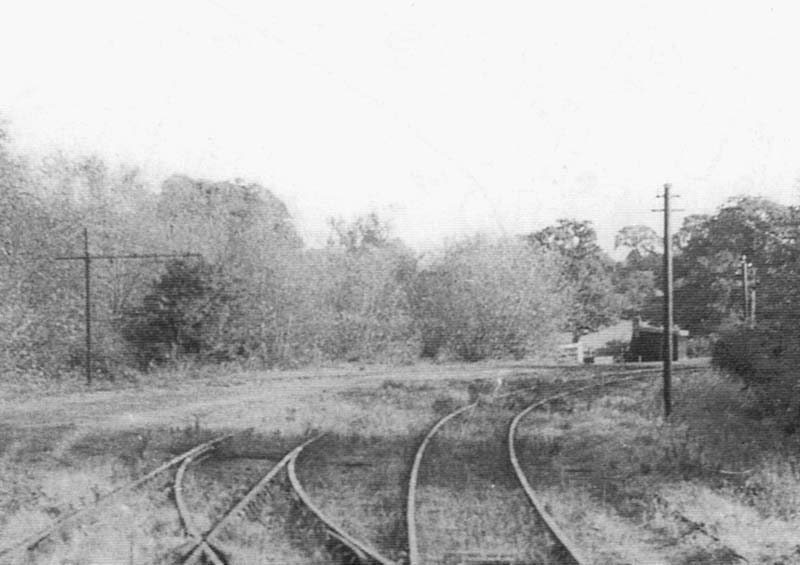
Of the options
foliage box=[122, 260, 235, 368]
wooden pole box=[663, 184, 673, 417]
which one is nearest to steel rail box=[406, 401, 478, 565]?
wooden pole box=[663, 184, 673, 417]

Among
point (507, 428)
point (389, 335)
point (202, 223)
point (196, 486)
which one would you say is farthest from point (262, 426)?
point (389, 335)

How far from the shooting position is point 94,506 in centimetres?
1059

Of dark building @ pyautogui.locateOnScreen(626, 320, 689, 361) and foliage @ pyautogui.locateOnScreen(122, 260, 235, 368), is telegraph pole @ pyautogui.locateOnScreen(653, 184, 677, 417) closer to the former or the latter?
foliage @ pyautogui.locateOnScreen(122, 260, 235, 368)

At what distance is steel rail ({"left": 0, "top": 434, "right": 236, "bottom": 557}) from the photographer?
881 centimetres

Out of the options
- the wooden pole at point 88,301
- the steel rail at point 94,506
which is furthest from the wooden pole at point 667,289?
the wooden pole at point 88,301

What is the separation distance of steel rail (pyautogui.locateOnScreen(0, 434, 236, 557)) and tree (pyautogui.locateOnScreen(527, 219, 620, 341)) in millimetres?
37166

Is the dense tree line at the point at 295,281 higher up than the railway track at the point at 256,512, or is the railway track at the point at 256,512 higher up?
the dense tree line at the point at 295,281

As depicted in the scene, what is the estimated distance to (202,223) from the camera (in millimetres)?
33094

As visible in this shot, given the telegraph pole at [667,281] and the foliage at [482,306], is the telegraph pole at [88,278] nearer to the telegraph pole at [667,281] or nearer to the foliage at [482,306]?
the telegraph pole at [667,281]

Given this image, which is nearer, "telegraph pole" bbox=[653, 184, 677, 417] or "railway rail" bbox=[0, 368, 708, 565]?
"railway rail" bbox=[0, 368, 708, 565]

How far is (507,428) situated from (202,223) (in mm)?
17765

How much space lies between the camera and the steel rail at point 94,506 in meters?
8.81

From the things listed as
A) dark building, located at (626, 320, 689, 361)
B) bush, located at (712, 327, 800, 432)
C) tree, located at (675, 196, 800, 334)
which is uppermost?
tree, located at (675, 196, 800, 334)

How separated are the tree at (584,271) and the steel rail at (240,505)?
37.4 metres
